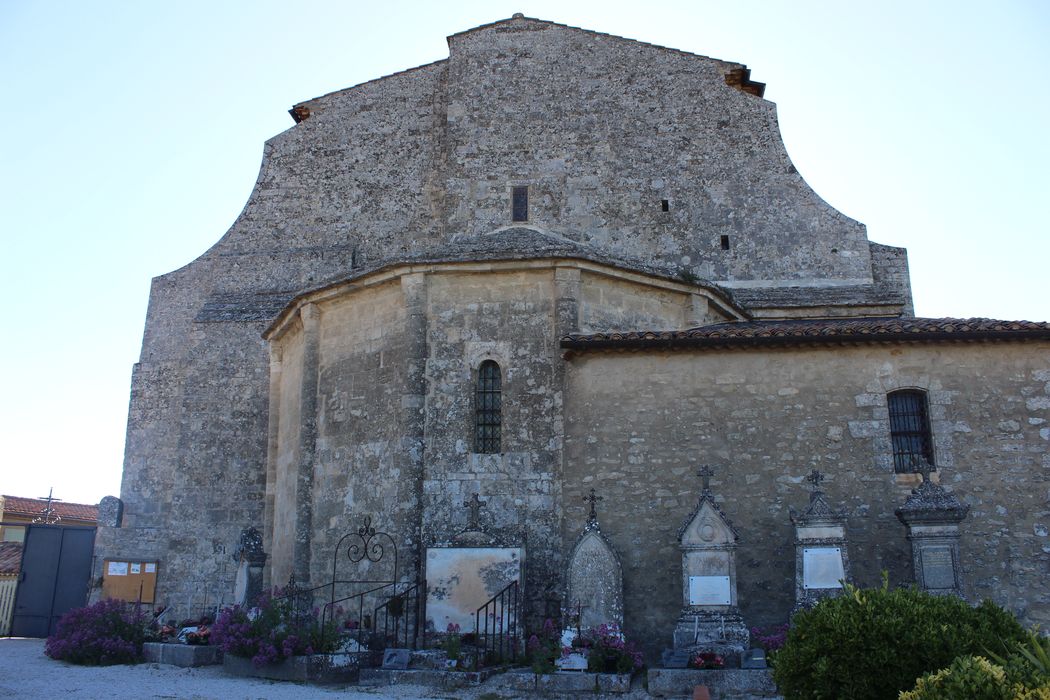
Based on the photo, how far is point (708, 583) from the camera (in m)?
11.1

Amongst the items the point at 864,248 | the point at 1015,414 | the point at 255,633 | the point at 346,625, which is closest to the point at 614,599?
the point at 346,625

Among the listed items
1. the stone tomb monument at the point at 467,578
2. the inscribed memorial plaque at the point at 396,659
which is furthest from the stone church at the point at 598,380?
the inscribed memorial plaque at the point at 396,659

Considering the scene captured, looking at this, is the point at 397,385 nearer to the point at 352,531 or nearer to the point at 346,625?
the point at 352,531

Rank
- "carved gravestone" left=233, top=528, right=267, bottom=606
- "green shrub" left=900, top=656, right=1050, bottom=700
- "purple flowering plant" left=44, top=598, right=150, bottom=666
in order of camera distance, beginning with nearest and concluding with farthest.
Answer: "green shrub" left=900, top=656, right=1050, bottom=700
"purple flowering plant" left=44, top=598, right=150, bottom=666
"carved gravestone" left=233, top=528, right=267, bottom=606

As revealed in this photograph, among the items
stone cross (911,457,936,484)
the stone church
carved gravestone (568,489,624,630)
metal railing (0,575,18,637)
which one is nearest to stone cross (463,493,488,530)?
the stone church

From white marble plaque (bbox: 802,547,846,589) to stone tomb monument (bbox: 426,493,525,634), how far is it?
11.6ft

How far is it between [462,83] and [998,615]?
15467mm

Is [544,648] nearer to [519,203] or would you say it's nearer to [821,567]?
[821,567]

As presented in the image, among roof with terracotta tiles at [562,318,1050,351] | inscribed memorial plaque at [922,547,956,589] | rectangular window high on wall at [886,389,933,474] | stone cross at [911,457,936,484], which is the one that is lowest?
inscribed memorial plaque at [922,547,956,589]

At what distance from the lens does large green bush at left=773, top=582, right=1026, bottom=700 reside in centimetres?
655

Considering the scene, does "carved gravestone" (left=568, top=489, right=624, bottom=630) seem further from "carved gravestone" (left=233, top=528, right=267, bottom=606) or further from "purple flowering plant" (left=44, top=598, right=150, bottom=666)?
"purple flowering plant" (left=44, top=598, right=150, bottom=666)

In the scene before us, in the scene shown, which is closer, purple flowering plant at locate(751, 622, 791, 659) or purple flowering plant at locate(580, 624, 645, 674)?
purple flowering plant at locate(580, 624, 645, 674)

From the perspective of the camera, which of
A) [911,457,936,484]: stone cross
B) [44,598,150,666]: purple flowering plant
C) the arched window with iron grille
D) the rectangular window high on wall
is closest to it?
[911,457,936,484]: stone cross

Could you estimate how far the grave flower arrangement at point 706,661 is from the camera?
959 cm
